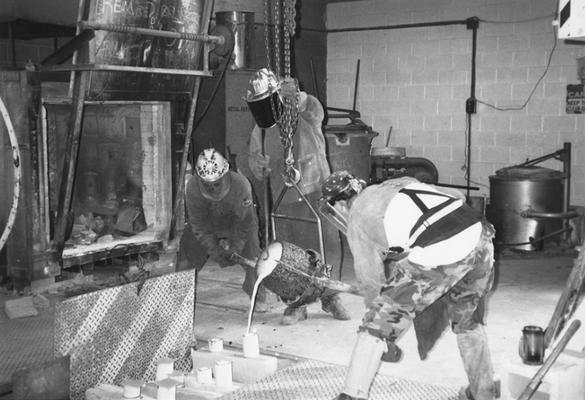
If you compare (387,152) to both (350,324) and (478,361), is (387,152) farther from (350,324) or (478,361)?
(478,361)

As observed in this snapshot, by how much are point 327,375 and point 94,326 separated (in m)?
1.45

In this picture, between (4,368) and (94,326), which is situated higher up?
(94,326)

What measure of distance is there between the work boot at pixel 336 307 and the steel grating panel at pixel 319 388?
1445 mm

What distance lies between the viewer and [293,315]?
21.7 feet

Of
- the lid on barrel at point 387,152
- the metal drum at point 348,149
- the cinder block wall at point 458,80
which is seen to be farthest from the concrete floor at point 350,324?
the lid on barrel at point 387,152

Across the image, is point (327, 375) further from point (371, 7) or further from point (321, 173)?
point (371, 7)

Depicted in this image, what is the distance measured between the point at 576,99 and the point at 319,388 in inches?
266

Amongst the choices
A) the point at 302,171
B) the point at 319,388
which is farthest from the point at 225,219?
the point at 319,388

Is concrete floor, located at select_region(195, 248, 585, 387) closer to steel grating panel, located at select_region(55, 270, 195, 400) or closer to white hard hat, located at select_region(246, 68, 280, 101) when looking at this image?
steel grating panel, located at select_region(55, 270, 195, 400)

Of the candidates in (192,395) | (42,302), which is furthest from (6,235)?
(192,395)

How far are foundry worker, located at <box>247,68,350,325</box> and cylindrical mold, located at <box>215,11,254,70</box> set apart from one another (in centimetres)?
226

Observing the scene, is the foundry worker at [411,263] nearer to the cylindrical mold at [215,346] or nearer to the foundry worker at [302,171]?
the cylindrical mold at [215,346]

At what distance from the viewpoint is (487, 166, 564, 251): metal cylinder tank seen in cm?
979

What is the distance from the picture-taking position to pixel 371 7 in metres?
12.0
